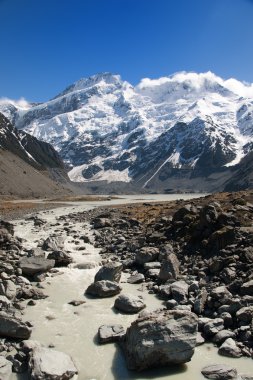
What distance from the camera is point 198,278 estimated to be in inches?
1083

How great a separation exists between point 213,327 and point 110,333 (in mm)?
4533

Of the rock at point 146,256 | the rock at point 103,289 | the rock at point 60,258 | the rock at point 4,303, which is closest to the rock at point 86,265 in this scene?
the rock at point 60,258

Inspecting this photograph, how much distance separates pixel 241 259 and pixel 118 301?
907 cm

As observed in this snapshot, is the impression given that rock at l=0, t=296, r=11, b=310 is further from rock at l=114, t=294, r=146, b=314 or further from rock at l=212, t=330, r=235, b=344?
rock at l=212, t=330, r=235, b=344

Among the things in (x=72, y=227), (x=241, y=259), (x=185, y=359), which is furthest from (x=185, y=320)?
(x=72, y=227)

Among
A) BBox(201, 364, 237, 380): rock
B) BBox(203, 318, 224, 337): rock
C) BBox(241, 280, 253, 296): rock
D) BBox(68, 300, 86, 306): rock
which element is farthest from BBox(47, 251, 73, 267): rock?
BBox(201, 364, 237, 380): rock

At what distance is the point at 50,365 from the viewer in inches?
630

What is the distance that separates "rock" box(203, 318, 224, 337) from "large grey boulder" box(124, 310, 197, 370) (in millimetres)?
2337

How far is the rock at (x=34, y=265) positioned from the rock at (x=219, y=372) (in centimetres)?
1488

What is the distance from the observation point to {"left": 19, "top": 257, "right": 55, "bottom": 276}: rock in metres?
28.5

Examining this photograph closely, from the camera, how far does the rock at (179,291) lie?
77.3 feet

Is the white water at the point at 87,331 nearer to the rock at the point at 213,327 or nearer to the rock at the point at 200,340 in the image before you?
the rock at the point at 200,340

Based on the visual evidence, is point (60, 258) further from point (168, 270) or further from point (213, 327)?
point (213, 327)

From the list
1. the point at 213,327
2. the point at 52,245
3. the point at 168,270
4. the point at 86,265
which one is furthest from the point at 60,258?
the point at 213,327
